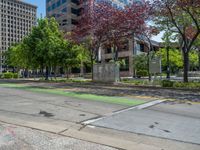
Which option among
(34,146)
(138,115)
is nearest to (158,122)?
(138,115)

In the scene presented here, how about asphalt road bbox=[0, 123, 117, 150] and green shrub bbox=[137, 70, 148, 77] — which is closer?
asphalt road bbox=[0, 123, 117, 150]

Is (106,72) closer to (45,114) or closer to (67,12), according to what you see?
(45,114)

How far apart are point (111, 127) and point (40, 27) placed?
106 feet

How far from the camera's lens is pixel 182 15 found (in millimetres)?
24750

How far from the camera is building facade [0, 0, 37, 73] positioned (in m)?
155

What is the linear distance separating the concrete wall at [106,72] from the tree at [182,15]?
6.33 m

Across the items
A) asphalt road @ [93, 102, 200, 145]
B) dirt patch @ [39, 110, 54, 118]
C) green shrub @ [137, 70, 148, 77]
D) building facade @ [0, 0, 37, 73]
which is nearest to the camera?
asphalt road @ [93, 102, 200, 145]

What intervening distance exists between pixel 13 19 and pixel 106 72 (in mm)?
140830

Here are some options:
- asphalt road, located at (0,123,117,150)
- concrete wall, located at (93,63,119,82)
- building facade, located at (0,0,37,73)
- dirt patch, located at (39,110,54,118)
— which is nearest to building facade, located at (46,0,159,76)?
concrete wall, located at (93,63,119,82)

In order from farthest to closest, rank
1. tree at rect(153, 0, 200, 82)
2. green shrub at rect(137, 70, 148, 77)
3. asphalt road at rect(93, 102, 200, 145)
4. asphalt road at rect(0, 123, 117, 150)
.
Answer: green shrub at rect(137, 70, 148, 77) → tree at rect(153, 0, 200, 82) → asphalt road at rect(93, 102, 200, 145) → asphalt road at rect(0, 123, 117, 150)

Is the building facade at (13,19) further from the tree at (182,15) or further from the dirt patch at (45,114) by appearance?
the dirt patch at (45,114)

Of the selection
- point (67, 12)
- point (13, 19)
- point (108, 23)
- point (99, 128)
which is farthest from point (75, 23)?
point (99, 128)

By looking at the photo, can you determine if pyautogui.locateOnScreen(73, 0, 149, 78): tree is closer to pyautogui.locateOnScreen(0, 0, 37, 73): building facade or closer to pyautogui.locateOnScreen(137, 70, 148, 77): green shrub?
pyautogui.locateOnScreen(137, 70, 148, 77): green shrub

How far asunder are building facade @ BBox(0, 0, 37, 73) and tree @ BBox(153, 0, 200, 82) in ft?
445
